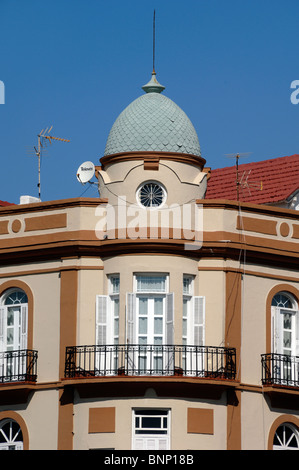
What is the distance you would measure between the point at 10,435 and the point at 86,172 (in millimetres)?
8339

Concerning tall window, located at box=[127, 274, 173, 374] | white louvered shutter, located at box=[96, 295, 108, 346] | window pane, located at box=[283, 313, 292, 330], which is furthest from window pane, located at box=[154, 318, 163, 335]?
window pane, located at box=[283, 313, 292, 330]

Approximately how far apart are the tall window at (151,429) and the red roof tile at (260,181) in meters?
10.8

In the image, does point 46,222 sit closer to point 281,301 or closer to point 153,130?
point 153,130

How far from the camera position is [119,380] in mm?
60344

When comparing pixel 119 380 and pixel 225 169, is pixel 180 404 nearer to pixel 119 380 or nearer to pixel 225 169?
pixel 119 380

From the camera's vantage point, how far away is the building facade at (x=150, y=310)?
200 ft

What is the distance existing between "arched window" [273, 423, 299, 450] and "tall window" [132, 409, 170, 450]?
3.68 metres

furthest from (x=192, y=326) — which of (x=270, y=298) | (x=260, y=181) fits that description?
(x=260, y=181)

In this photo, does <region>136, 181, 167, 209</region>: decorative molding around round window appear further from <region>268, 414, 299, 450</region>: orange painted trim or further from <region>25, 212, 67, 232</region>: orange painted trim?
<region>268, 414, 299, 450</region>: orange painted trim

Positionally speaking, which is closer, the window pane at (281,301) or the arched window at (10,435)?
the arched window at (10,435)

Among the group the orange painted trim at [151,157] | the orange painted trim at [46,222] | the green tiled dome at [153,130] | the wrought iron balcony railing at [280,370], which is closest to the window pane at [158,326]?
the wrought iron balcony railing at [280,370]

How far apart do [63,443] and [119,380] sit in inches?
107

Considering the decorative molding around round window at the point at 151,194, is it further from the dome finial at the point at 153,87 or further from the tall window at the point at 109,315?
the dome finial at the point at 153,87
